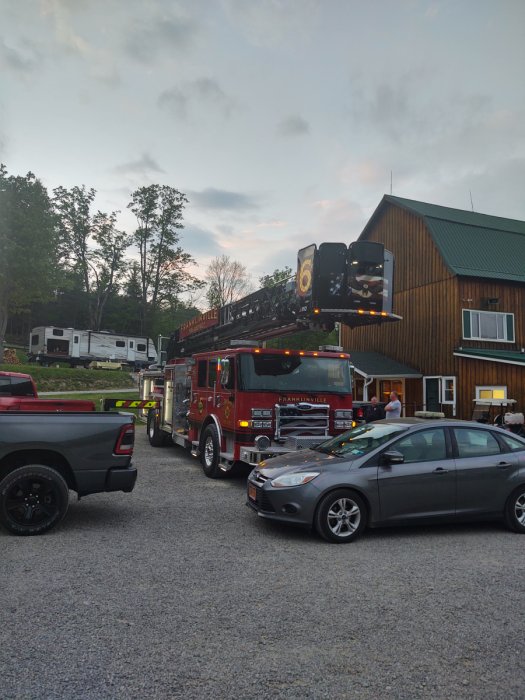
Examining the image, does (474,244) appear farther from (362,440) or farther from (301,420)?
(362,440)

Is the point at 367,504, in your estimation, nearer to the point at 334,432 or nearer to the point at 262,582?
the point at 262,582

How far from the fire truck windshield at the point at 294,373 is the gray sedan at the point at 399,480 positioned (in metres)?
2.35

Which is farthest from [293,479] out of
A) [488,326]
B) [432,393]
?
[488,326]

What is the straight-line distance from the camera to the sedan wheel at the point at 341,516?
610 cm

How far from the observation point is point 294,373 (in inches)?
380

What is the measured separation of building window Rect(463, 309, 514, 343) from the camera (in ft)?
68.2

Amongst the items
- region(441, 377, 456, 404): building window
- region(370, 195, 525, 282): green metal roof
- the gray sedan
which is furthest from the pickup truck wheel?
region(370, 195, 525, 282): green metal roof

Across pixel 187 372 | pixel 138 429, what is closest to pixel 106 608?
pixel 187 372

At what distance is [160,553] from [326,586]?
184 cm

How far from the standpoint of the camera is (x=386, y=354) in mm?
24828

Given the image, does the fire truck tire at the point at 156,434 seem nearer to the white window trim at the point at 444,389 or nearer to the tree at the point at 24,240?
the white window trim at the point at 444,389

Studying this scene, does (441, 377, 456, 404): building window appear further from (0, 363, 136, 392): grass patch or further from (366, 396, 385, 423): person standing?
(0, 363, 136, 392): grass patch

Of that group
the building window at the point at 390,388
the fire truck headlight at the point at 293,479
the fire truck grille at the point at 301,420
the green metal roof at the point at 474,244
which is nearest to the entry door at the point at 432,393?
the building window at the point at 390,388

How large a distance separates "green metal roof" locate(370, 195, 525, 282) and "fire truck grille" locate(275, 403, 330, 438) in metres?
13.4
